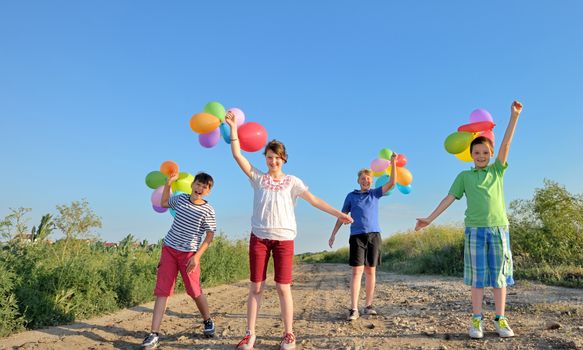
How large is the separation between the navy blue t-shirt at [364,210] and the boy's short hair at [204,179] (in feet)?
6.39

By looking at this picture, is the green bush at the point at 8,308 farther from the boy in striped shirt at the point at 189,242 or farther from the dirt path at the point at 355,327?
the boy in striped shirt at the point at 189,242

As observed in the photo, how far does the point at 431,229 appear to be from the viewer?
→ 20656mm

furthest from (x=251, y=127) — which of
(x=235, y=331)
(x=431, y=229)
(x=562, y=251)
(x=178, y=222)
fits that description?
(x=431, y=229)

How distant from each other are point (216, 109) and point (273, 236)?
223 centimetres

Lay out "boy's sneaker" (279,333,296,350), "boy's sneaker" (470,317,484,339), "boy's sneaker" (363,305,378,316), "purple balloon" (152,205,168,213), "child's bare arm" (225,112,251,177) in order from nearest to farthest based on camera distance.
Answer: "boy's sneaker" (279,333,296,350) < "boy's sneaker" (470,317,484,339) < "child's bare arm" (225,112,251,177) < "boy's sneaker" (363,305,378,316) < "purple balloon" (152,205,168,213)

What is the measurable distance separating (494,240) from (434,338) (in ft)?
3.83

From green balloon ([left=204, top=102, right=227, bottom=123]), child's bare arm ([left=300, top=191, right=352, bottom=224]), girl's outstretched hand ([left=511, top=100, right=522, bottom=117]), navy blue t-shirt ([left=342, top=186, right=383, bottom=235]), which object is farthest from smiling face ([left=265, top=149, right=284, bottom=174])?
girl's outstretched hand ([left=511, top=100, right=522, bottom=117])

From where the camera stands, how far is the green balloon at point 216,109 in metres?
5.46

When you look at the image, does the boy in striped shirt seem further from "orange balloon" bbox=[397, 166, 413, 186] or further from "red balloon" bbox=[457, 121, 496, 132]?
"orange balloon" bbox=[397, 166, 413, 186]

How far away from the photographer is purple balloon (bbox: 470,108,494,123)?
5.31 metres

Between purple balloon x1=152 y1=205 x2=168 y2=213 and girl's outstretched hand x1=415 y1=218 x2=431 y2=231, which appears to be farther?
purple balloon x1=152 y1=205 x2=168 y2=213

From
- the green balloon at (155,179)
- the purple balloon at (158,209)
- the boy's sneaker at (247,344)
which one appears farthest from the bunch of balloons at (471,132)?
the purple balloon at (158,209)

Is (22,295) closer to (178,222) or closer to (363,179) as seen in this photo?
(178,222)

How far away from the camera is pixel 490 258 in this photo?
4.28 metres
